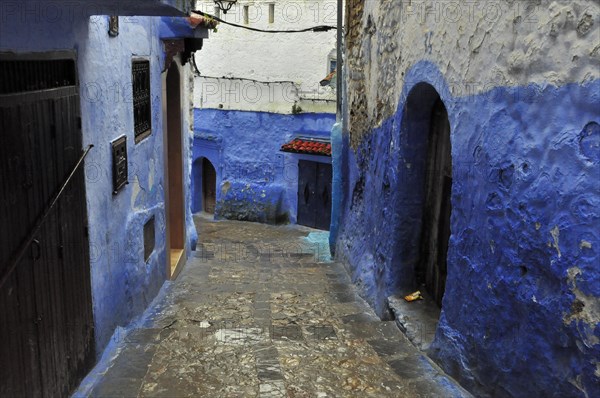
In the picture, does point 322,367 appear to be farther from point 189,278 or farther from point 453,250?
point 189,278

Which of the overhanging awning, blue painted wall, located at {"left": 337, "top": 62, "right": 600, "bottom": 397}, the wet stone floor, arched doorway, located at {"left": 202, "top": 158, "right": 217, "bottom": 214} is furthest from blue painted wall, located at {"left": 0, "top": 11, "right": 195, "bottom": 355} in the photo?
arched doorway, located at {"left": 202, "top": 158, "right": 217, "bottom": 214}

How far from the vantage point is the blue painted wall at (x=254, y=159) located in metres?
14.9

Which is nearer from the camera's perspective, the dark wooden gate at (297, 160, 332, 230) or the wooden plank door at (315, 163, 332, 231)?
the wooden plank door at (315, 163, 332, 231)

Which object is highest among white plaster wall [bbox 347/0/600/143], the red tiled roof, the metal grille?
white plaster wall [bbox 347/0/600/143]

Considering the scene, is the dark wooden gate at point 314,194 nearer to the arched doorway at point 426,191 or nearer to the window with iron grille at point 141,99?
the window with iron grille at point 141,99

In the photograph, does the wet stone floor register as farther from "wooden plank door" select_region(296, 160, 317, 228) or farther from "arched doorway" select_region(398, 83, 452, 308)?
"wooden plank door" select_region(296, 160, 317, 228)

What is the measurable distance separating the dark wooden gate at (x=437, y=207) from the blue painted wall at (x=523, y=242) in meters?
0.45

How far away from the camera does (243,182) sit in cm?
1579

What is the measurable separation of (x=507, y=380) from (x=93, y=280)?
2972 mm

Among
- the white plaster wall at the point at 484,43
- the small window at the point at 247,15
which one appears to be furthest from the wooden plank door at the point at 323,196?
the white plaster wall at the point at 484,43

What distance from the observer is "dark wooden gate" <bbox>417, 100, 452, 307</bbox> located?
511 centimetres

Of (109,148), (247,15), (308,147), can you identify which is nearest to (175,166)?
(109,148)

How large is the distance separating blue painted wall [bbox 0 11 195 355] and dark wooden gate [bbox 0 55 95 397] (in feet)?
0.53

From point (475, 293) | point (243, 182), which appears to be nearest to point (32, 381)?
point (475, 293)
